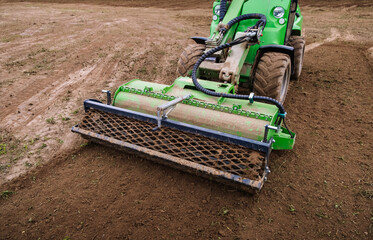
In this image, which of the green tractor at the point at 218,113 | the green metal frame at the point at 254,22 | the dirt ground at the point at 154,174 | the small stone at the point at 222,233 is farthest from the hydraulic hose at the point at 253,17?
the small stone at the point at 222,233

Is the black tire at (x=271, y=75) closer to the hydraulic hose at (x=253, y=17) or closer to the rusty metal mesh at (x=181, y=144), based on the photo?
the hydraulic hose at (x=253, y=17)

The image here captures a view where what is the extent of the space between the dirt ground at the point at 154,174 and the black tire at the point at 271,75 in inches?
38.6

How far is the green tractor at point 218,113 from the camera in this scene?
129 inches

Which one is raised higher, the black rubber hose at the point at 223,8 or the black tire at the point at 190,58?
the black rubber hose at the point at 223,8

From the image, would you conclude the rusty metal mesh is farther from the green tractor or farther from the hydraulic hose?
the hydraulic hose

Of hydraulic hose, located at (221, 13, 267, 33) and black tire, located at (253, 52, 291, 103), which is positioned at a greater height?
hydraulic hose, located at (221, 13, 267, 33)

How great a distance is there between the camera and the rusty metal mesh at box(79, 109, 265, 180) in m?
3.21

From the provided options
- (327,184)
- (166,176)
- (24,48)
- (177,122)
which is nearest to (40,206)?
(166,176)

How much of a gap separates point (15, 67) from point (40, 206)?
5.70 metres

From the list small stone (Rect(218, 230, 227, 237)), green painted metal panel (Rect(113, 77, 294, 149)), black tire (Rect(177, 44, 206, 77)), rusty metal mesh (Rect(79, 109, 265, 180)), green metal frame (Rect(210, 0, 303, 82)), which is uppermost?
green metal frame (Rect(210, 0, 303, 82))

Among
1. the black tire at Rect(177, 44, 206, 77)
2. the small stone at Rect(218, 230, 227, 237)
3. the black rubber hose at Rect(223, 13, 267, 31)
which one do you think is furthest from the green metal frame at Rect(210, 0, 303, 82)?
the small stone at Rect(218, 230, 227, 237)

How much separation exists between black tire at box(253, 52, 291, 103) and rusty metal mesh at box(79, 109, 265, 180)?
1.65 meters

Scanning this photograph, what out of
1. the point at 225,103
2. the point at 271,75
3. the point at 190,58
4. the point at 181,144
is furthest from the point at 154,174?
the point at 271,75

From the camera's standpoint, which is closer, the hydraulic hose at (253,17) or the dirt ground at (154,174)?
the dirt ground at (154,174)
